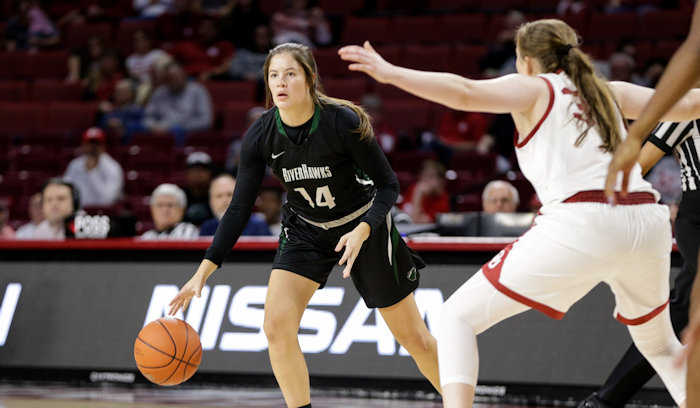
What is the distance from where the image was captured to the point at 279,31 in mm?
13602

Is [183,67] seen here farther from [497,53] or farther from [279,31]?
[497,53]

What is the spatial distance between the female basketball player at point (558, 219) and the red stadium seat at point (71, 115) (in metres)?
10.6

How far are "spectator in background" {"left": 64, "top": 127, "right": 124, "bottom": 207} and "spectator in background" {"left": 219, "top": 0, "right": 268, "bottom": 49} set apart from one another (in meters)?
3.35

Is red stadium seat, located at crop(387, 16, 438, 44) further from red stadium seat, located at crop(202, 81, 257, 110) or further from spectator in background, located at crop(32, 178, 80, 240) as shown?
spectator in background, located at crop(32, 178, 80, 240)

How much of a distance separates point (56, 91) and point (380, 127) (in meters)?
5.79

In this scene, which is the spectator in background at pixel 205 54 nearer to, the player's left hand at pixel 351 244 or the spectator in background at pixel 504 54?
the spectator in background at pixel 504 54

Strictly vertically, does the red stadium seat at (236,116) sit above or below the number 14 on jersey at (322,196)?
above

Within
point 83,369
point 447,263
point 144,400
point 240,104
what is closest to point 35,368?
point 83,369

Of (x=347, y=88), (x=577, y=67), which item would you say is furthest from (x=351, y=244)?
(x=347, y=88)

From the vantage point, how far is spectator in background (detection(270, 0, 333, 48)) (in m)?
13.5

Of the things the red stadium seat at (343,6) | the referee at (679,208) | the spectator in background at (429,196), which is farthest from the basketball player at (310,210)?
the red stadium seat at (343,6)

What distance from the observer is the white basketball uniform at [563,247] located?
333 cm

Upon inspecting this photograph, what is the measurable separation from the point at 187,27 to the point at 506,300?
39.6ft

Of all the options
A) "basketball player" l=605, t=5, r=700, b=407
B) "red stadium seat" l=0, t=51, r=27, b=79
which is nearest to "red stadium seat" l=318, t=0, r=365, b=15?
"red stadium seat" l=0, t=51, r=27, b=79
